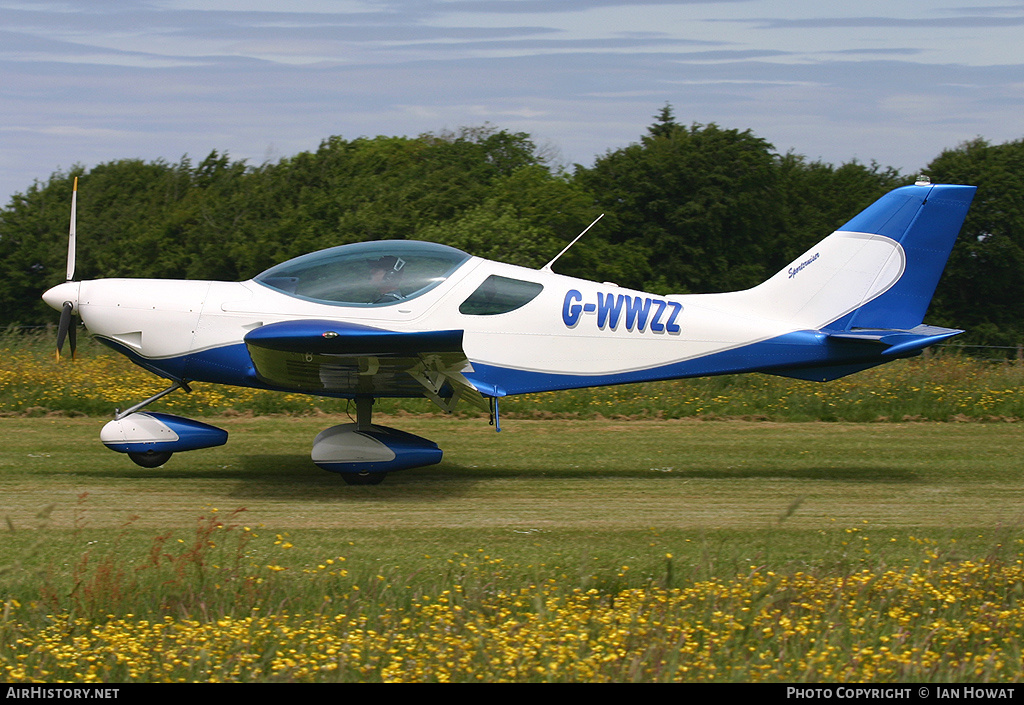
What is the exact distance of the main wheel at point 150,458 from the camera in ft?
28.2

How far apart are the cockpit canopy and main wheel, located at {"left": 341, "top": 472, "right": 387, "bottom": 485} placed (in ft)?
4.89

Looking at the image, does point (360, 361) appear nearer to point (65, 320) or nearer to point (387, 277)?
point (387, 277)

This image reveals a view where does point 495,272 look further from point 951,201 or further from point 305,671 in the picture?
point 305,671

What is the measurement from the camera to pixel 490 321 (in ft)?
27.7

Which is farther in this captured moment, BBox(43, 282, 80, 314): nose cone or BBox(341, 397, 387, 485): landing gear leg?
BBox(341, 397, 387, 485): landing gear leg

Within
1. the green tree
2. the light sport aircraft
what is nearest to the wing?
the light sport aircraft

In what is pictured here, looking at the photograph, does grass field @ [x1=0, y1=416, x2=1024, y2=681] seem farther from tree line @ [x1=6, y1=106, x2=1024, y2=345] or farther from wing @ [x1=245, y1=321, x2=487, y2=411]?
tree line @ [x1=6, y1=106, x2=1024, y2=345]

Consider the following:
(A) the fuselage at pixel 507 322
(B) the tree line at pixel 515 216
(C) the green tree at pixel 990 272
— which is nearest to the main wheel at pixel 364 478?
(A) the fuselage at pixel 507 322

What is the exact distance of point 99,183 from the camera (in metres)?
42.2

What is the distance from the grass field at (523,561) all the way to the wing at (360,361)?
2.79ft

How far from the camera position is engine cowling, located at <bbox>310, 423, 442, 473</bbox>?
8.27 meters

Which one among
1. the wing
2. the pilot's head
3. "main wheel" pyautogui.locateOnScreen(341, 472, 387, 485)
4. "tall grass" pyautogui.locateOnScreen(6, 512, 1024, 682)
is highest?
the pilot's head

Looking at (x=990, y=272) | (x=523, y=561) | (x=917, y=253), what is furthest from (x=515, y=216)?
(x=523, y=561)

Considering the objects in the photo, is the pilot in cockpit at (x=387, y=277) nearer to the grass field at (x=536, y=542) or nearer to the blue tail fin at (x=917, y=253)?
the grass field at (x=536, y=542)
